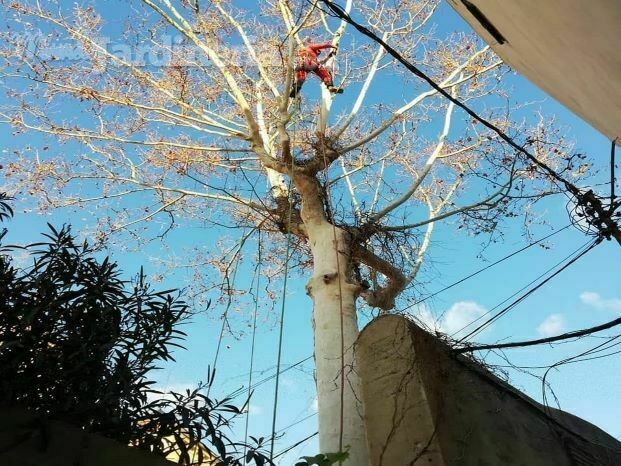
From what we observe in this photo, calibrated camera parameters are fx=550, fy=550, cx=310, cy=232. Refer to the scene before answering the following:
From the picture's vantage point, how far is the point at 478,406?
286cm

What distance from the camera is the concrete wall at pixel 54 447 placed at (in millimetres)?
1423

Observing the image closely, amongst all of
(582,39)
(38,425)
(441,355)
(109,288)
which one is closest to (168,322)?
(109,288)

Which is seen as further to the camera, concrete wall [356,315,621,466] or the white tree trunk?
the white tree trunk

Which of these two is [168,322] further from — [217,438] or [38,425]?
[38,425]

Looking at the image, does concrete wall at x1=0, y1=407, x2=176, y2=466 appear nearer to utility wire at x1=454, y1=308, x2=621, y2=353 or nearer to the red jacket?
utility wire at x1=454, y1=308, x2=621, y2=353

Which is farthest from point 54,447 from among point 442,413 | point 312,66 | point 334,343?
point 312,66

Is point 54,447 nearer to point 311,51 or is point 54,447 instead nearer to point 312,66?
point 312,66

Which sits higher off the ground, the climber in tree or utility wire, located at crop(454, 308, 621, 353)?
the climber in tree

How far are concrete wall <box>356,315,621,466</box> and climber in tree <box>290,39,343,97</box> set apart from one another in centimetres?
400

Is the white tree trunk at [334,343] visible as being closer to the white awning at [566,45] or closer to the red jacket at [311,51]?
the white awning at [566,45]

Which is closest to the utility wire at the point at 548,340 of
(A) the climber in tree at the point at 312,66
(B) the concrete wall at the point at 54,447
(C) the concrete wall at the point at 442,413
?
(C) the concrete wall at the point at 442,413

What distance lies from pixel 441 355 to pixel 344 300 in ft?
4.15

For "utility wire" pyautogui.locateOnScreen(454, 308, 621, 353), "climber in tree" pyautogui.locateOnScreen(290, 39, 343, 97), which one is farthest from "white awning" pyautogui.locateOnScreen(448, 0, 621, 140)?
"climber in tree" pyautogui.locateOnScreen(290, 39, 343, 97)

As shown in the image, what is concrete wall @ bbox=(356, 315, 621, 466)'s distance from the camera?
8.56 feet
